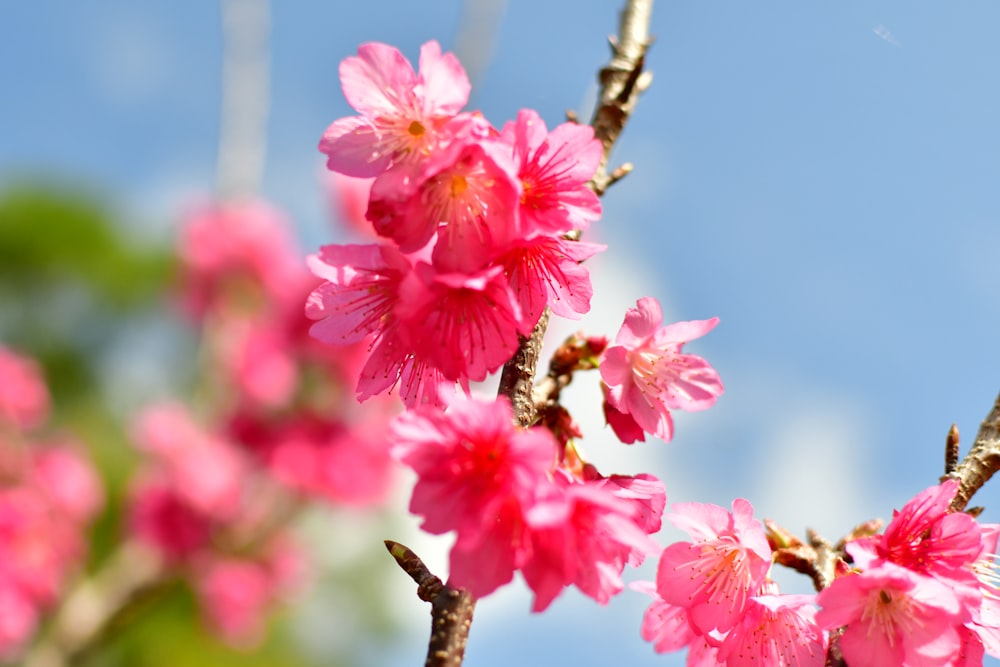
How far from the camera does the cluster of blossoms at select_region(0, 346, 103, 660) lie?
379 cm

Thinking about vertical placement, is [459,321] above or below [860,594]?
above

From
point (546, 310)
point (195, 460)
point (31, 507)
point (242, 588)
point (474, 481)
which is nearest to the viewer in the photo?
point (474, 481)

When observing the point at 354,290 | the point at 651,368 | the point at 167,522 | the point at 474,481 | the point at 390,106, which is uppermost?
the point at 167,522

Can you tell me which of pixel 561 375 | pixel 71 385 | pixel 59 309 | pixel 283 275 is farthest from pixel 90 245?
pixel 561 375

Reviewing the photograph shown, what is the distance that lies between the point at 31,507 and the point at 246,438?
108cm

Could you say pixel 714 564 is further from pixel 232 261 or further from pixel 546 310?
pixel 232 261

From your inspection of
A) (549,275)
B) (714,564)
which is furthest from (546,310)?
(714,564)

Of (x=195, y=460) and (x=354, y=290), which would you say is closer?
(x=354, y=290)

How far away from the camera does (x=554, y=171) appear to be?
74 centimetres

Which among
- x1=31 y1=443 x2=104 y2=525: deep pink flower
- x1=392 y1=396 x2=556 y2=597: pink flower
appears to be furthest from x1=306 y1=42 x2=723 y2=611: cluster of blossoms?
x1=31 y1=443 x2=104 y2=525: deep pink flower

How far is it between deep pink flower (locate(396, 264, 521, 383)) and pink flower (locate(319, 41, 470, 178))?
0.12m

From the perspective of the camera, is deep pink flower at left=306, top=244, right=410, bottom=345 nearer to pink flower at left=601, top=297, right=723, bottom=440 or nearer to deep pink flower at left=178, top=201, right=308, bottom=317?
pink flower at left=601, top=297, right=723, bottom=440

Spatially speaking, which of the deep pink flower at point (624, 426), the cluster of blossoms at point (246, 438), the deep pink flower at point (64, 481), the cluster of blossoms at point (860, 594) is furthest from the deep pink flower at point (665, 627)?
the deep pink flower at point (64, 481)

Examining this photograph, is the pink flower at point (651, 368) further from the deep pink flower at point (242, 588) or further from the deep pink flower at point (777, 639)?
the deep pink flower at point (242, 588)
